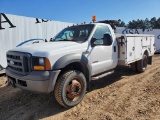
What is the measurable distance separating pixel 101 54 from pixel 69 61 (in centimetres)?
130

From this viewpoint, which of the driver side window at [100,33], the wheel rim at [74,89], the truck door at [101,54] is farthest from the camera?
the driver side window at [100,33]

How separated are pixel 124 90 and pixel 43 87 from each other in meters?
2.63

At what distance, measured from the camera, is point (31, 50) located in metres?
3.89

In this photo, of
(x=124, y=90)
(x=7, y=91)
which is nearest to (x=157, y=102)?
(x=124, y=90)

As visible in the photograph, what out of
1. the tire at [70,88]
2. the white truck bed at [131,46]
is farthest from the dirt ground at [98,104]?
the white truck bed at [131,46]

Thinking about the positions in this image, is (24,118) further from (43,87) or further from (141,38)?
(141,38)

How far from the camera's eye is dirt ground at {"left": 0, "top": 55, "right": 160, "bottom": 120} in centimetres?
382

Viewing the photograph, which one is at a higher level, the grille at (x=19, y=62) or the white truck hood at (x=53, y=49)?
the white truck hood at (x=53, y=49)

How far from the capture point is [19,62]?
3.93 meters

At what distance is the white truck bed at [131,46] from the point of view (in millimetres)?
5828

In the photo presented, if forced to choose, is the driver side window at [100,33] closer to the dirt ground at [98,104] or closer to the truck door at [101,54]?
the truck door at [101,54]

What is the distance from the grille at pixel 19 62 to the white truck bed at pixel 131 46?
3.16 meters

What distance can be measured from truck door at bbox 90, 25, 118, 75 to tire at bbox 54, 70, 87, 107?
61 centimetres

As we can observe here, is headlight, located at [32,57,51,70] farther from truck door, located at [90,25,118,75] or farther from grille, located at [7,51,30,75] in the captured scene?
truck door, located at [90,25,118,75]
